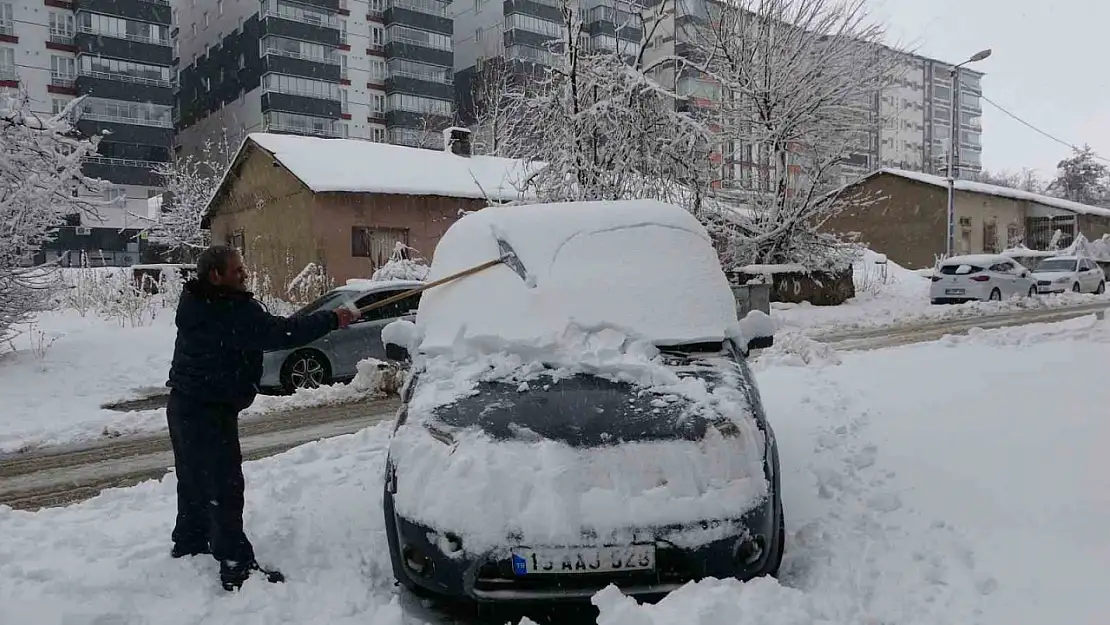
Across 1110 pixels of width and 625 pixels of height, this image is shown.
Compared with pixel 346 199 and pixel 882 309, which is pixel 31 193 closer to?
pixel 346 199

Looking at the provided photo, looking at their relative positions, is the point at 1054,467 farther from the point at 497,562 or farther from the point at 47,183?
the point at 47,183

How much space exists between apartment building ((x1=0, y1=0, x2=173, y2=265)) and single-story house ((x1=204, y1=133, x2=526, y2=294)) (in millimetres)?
30128

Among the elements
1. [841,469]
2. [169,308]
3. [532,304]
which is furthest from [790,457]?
[169,308]

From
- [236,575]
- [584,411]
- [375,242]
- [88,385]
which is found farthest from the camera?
[375,242]

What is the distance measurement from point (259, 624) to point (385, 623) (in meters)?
0.53

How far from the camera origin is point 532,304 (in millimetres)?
4188

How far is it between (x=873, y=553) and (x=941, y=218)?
119 feet

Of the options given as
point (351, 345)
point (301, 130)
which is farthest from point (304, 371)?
point (301, 130)

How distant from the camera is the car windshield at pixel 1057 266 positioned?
77.7 feet

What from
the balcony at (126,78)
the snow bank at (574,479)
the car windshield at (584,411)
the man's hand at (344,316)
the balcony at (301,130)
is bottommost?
the snow bank at (574,479)

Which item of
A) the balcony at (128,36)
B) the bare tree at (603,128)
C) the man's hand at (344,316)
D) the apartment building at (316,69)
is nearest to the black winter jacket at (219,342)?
the man's hand at (344,316)

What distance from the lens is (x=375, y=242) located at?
2184 centimetres

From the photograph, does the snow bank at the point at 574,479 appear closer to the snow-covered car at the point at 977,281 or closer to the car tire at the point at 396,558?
the car tire at the point at 396,558

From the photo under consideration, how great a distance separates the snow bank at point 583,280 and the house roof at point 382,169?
15027mm
